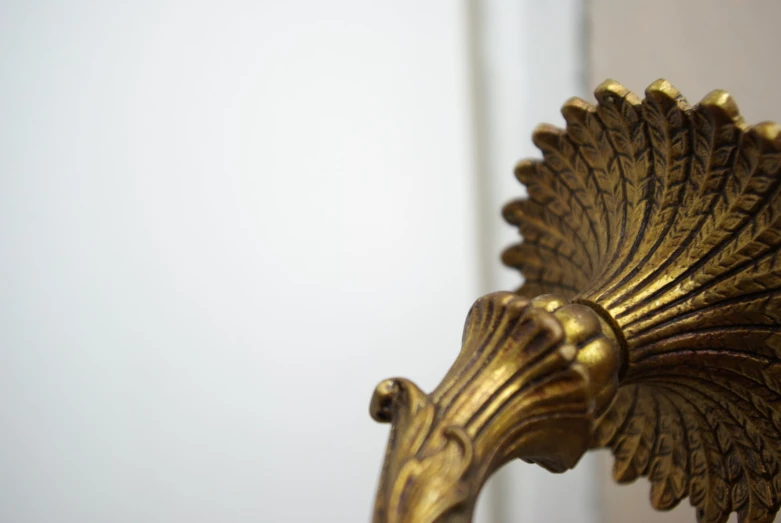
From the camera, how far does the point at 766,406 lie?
0.28m

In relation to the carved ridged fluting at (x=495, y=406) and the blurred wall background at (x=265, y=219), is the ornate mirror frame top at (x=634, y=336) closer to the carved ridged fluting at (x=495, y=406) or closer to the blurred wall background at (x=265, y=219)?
the carved ridged fluting at (x=495, y=406)

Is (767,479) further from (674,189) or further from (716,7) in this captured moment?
(716,7)

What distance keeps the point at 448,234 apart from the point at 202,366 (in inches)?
8.2

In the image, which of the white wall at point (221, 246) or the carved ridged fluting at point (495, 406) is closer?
the carved ridged fluting at point (495, 406)

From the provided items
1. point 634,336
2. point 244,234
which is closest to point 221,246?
point 244,234

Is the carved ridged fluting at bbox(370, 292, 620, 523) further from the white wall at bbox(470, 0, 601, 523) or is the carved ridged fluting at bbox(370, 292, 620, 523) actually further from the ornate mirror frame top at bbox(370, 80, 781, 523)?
the white wall at bbox(470, 0, 601, 523)

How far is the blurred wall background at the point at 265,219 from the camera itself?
36 cm

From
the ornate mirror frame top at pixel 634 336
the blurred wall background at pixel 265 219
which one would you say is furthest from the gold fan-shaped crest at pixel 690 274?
the blurred wall background at pixel 265 219

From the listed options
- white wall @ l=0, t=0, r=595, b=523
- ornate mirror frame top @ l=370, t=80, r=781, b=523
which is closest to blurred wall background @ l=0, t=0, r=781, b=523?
white wall @ l=0, t=0, r=595, b=523

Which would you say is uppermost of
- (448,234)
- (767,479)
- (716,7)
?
(716,7)

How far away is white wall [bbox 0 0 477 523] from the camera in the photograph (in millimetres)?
360

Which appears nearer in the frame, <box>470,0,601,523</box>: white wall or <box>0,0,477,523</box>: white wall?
<box>0,0,477,523</box>: white wall

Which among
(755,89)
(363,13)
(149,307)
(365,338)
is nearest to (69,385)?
(149,307)

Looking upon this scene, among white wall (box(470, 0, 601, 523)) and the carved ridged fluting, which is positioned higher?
white wall (box(470, 0, 601, 523))
